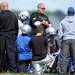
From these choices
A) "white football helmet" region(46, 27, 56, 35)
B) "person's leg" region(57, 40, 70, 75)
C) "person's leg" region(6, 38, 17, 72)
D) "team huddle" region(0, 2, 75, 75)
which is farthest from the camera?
"white football helmet" region(46, 27, 56, 35)

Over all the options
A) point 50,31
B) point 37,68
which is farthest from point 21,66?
point 50,31

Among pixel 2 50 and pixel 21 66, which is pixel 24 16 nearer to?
pixel 2 50

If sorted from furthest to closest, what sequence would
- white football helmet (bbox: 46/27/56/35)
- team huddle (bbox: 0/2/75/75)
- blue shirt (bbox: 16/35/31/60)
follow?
white football helmet (bbox: 46/27/56/35), blue shirt (bbox: 16/35/31/60), team huddle (bbox: 0/2/75/75)

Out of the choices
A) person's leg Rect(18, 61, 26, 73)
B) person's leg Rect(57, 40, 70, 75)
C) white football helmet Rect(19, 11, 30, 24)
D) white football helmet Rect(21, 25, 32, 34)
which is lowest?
person's leg Rect(18, 61, 26, 73)

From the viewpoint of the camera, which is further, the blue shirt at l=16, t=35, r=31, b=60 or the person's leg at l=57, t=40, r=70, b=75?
the blue shirt at l=16, t=35, r=31, b=60

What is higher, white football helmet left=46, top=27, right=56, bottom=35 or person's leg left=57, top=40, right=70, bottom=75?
white football helmet left=46, top=27, right=56, bottom=35

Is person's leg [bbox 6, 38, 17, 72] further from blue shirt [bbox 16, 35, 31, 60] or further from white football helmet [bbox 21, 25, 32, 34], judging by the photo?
white football helmet [bbox 21, 25, 32, 34]

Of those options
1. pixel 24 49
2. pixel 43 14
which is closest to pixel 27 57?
pixel 24 49

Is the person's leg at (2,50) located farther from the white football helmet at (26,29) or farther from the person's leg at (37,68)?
the person's leg at (37,68)

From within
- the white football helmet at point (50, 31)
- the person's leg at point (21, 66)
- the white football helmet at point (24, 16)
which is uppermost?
the white football helmet at point (24, 16)

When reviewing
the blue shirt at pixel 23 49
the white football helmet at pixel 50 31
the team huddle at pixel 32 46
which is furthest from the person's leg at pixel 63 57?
the white football helmet at pixel 50 31

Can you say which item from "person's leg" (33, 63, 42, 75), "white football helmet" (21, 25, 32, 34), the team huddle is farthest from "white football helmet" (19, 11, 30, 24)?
"person's leg" (33, 63, 42, 75)

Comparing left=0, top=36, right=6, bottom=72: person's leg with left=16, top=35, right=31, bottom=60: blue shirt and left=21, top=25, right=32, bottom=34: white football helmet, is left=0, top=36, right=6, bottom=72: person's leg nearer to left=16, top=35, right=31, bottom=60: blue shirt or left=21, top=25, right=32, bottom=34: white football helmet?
left=16, top=35, right=31, bottom=60: blue shirt

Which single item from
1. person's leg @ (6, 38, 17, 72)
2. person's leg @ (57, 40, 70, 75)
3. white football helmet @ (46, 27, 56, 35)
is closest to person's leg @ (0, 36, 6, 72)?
person's leg @ (6, 38, 17, 72)
